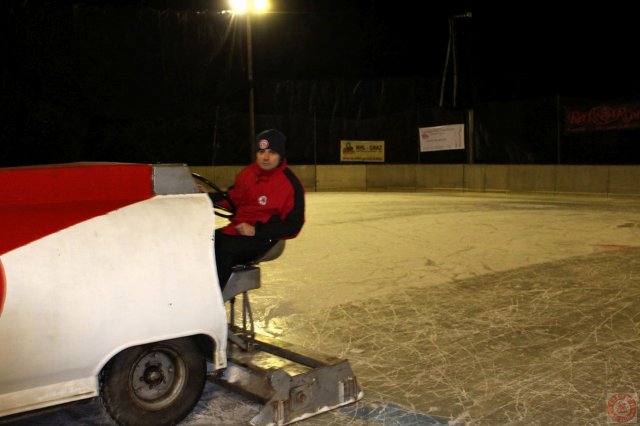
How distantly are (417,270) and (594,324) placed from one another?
2.59 m

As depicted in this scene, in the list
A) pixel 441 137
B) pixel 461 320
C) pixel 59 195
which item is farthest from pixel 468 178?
pixel 59 195

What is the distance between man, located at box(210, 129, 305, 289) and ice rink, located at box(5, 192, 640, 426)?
85 cm

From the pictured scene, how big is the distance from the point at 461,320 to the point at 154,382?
3.03 metres

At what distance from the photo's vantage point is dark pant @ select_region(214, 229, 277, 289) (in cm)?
397

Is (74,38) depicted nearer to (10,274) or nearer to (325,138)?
(325,138)

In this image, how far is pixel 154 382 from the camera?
3488 mm

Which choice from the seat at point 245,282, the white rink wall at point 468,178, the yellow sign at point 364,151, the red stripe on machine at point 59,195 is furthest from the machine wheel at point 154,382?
the yellow sign at point 364,151

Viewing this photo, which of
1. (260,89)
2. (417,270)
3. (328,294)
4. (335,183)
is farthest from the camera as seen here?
(260,89)

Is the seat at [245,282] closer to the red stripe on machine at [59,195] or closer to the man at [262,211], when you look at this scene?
the man at [262,211]

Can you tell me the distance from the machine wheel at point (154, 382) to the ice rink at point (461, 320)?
212 mm

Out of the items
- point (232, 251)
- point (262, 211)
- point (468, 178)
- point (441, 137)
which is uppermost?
point (441, 137)

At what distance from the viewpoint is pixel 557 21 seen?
84.7 feet

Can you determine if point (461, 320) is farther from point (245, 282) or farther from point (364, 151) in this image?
point (364, 151)

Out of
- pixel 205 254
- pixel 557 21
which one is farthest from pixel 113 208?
pixel 557 21
